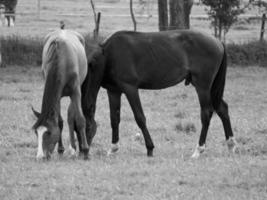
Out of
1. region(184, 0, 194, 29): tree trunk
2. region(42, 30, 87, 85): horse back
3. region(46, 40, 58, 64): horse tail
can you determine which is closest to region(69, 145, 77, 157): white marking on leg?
region(42, 30, 87, 85): horse back

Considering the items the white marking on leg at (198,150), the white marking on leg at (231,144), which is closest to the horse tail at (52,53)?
the white marking on leg at (198,150)

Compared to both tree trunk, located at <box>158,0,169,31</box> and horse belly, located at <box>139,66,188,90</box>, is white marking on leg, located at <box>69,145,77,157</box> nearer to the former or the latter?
horse belly, located at <box>139,66,188,90</box>

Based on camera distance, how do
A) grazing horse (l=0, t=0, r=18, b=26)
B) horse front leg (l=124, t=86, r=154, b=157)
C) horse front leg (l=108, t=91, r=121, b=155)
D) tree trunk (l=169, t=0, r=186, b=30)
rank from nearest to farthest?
1. horse front leg (l=124, t=86, r=154, b=157)
2. horse front leg (l=108, t=91, r=121, b=155)
3. tree trunk (l=169, t=0, r=186, b=30)
4. grazing horse (l=0, t=0, r=18, b=26)

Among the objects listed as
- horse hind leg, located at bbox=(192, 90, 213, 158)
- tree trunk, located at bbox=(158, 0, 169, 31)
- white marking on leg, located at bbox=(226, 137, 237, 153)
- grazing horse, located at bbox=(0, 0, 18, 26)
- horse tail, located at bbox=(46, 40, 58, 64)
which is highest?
horse tail, located at bbox=(46, 40, 58, 64)

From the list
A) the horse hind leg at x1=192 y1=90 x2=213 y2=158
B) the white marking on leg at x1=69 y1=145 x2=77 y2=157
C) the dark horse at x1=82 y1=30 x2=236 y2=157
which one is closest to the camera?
the white marking on leg at x1=69 y1=145 x2=77 y2=157

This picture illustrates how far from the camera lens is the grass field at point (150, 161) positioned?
7.66 metres

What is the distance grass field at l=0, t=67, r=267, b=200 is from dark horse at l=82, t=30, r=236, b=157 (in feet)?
1.93

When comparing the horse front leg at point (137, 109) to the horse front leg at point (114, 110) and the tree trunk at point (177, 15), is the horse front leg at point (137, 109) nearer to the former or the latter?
the horse front leg at point (114, 110)

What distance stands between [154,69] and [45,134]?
194 centimetres

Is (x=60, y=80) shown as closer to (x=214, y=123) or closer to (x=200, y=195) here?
(x=200, y=195)

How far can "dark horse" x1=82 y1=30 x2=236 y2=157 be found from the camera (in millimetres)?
10141

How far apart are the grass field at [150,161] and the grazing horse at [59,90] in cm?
29

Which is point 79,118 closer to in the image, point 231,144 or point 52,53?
point 52,53

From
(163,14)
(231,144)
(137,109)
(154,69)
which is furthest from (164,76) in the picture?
(163,14)
